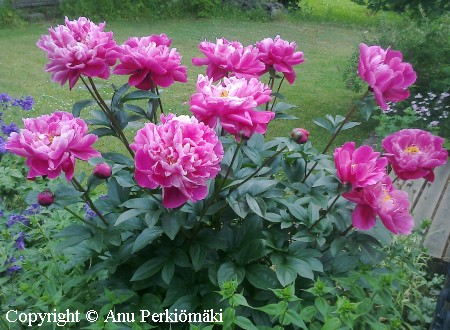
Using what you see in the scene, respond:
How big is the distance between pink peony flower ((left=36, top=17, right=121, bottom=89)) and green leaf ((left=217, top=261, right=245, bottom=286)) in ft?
2.23

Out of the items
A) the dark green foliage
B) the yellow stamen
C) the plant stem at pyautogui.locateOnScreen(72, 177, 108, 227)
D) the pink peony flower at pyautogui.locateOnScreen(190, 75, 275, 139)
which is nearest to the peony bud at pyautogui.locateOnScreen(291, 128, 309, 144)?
the pink peony flower at pyautogui.locateOnScreen(190, 75, 275, 139)

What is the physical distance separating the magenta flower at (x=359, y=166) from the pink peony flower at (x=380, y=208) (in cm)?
4

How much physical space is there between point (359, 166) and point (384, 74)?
0.33 m

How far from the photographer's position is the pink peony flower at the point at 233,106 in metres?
1.47

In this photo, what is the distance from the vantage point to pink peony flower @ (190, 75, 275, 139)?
4.81 ft

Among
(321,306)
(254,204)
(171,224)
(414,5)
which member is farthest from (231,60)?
(414,5)

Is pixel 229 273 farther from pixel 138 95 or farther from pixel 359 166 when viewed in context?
pixel 138 95

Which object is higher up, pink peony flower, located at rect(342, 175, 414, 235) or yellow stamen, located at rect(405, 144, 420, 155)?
yellow stamen, located at rect(405, 144, 420, 155)

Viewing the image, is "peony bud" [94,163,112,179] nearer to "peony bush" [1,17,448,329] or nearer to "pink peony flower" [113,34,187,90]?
"peony bush" [1,17,448,329]

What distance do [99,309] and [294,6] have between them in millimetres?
12503

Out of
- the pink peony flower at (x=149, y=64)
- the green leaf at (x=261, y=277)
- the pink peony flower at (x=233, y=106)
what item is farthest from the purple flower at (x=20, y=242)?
the pink peony flower at (x=233, y=106)

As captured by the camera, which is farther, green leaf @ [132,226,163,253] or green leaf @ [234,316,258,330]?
green leaf @ [132,226,163,253]

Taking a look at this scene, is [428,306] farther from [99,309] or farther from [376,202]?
[99,309]

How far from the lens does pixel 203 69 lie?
779 cm
